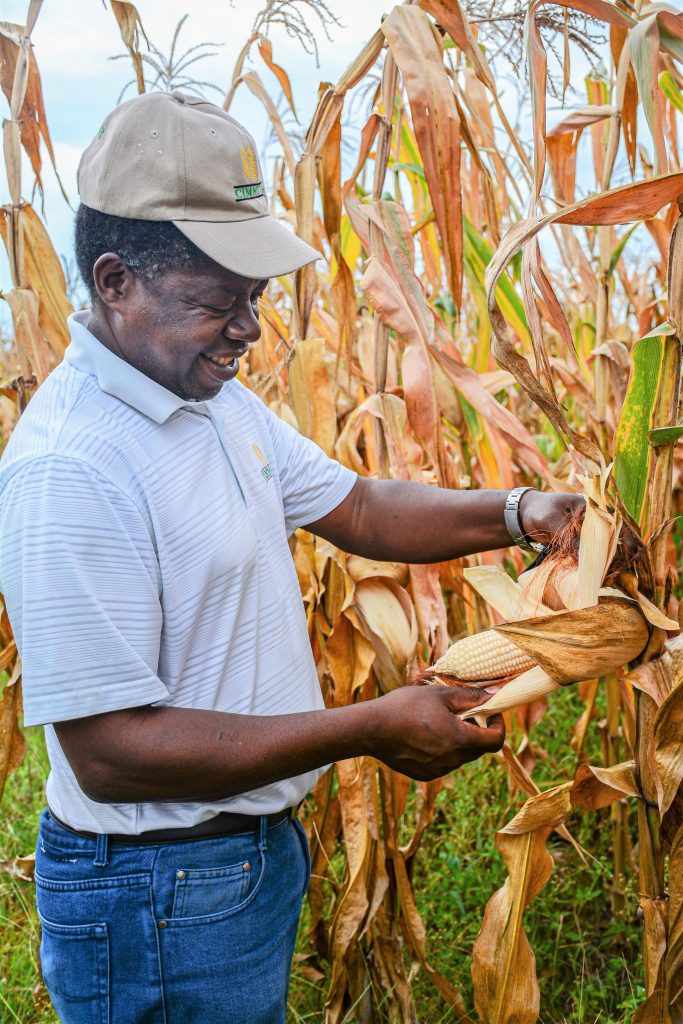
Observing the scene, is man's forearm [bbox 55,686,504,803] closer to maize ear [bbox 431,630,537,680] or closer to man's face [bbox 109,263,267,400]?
maize ear [bbox 431,630,537,680]

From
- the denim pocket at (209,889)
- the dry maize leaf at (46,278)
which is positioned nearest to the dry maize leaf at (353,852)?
the denim pocket at (209,889)

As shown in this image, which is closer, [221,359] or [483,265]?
[221,359]

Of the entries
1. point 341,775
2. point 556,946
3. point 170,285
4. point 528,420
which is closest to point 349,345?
point 170,285

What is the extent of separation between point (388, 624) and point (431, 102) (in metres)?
0.97

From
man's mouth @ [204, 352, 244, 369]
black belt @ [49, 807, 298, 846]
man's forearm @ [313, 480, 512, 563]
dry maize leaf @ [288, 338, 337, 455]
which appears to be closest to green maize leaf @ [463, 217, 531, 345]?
dry maize leaf @ [288, 338, 337, 455]

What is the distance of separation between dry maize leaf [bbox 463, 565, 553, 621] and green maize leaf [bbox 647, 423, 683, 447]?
0.34 metres

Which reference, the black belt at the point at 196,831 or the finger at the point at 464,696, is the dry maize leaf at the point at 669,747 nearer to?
the finger at the point at 464,696

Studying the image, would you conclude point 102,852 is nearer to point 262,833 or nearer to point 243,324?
point 262,833

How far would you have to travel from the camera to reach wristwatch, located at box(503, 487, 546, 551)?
1.57 meters

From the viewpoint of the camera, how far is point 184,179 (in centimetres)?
121

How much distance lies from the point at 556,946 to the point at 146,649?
60.7 inches

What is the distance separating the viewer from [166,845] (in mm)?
1341

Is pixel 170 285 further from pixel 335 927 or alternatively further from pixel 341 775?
pixel 335 927

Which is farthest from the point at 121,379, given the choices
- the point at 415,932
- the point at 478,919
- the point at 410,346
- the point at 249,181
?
the point at 478,919
